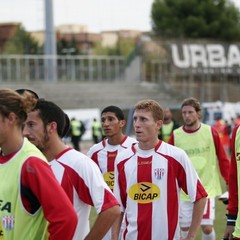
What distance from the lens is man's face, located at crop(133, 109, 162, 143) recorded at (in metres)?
5.68

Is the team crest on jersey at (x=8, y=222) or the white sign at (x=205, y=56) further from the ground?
the team crest on jersey at (x=8, y=222)

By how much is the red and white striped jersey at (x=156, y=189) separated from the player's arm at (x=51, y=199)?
2.25 m

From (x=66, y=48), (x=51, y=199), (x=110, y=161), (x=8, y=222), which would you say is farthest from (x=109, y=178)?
(x=66, y=48)

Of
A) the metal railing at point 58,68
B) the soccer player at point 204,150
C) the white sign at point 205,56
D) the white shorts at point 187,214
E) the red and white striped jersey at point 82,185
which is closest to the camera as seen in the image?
the red and white striped jersey at point 82,185

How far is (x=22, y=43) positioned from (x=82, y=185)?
64954 mm

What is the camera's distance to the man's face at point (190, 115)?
8.74 m

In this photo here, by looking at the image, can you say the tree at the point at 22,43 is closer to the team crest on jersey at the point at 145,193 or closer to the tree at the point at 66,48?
the tree at the point at 66,48

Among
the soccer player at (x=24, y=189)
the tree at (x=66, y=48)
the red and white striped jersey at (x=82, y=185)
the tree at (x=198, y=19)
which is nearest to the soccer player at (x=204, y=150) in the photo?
the red and white striped jersey at (x=82, y=185)

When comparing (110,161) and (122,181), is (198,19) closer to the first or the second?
(110,161)

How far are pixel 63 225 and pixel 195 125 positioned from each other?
5760mm

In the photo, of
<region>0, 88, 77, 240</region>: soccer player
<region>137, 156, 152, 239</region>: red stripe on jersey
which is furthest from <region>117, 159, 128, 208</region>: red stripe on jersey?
<region>0, 88, 77, 240</region>: soccer player

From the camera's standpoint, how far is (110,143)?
7.63 m

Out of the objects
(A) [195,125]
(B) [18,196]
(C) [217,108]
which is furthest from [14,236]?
(C) [217,108]

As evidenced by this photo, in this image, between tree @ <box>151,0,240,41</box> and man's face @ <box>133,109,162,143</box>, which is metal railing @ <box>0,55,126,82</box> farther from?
man's face @ <box>133,109,162,143</box>
